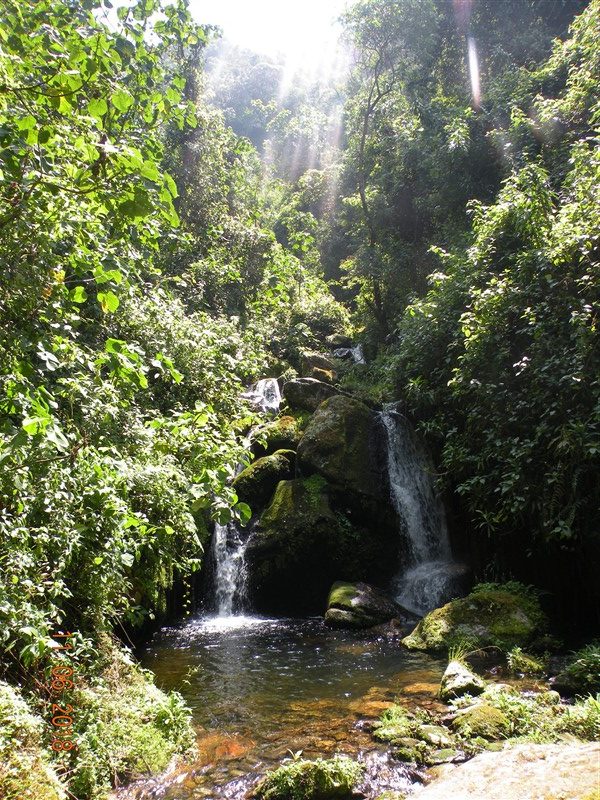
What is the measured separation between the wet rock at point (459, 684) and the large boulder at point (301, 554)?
5.54 meters

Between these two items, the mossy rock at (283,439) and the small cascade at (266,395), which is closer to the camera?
the mossy rock at (283,439)

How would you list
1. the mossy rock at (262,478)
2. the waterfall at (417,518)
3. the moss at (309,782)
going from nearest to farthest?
1. the moss at (309,782)
2. the waterfall at (417,518)
3. the mossy rock at (262,478)

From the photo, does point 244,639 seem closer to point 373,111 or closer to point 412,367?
point 412,367

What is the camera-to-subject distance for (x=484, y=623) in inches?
336

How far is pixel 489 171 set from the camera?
1798 cm

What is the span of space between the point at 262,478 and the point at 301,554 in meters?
2.18

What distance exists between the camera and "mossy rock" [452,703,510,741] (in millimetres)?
5164

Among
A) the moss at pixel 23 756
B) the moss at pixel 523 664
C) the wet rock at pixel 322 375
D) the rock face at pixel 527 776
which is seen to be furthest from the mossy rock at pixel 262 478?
the rock face at pixel 527 776

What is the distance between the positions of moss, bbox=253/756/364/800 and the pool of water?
24cm

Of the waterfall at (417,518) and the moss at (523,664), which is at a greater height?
the waterfall at (417,518)

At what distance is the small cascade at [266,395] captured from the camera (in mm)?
16484

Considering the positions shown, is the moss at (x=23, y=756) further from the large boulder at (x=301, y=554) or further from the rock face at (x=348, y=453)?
the rock face at (x=348, y=453)

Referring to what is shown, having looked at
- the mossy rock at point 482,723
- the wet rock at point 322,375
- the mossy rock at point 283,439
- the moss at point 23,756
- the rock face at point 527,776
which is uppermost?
the wet rock at point 322,375
